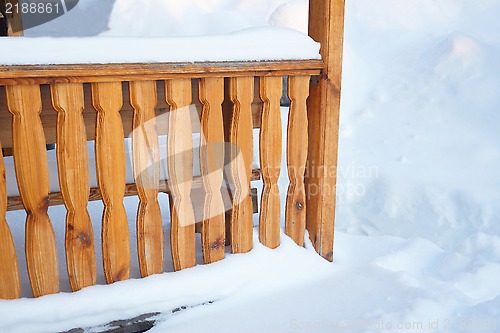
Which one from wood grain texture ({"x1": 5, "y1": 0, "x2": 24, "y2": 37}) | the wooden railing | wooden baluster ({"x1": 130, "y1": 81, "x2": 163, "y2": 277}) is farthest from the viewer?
wood grain texture ({"x1": 5, "y1": 0, "x2": 24, "y2": 37})

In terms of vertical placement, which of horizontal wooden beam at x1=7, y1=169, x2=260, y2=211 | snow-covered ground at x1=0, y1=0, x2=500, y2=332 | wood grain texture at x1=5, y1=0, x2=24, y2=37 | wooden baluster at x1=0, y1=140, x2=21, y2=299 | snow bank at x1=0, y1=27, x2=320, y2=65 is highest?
snow bank at x1=0, y1=27, x2=320, y2=65

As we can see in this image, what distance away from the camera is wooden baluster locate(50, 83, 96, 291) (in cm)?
189

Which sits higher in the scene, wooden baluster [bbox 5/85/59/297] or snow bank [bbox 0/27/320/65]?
snow bank [bbox 0/27/320/65]

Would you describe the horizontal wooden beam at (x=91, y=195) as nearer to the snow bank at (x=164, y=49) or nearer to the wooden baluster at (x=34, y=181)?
the wooden baluster at (x=34, y=181)

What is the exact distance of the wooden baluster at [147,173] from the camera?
6.66 ft

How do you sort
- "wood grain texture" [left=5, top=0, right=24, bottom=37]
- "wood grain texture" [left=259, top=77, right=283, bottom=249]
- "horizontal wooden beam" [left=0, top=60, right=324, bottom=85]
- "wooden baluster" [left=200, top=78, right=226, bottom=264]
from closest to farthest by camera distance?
"horizontal wooden beam" [left=0, top=60, right=324, bottom=85] < "wooden baluster" [left=200, top=78, right=226, bottom=264] < "wood grain texture" [left=259, top=77, right=283, bottom=249] < "wood grain texture" [left=5, top=0, right=24, bottom=37]

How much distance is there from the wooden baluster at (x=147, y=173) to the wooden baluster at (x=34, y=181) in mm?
377

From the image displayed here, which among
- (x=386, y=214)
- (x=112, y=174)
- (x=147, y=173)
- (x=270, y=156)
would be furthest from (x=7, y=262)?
(x=386, y=214)

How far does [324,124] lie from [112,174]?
1112 mm

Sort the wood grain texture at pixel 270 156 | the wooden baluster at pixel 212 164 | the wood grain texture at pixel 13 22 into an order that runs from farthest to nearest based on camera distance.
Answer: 1. the wood grain texture at pixel 13 22
2. the wood grain texture at pixel 270 156
3. the wooden baluster at pixel 212 164

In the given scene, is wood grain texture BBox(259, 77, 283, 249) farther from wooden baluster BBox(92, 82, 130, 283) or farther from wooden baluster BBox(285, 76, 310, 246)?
wooden baluster BBox(92, 82, 130, 283)

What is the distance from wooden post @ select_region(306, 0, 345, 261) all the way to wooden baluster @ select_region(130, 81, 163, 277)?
88 cm

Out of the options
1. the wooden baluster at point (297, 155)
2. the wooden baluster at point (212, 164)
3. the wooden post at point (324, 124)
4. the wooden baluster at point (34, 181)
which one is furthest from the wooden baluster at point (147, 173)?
the wooden post at point (324, 124)

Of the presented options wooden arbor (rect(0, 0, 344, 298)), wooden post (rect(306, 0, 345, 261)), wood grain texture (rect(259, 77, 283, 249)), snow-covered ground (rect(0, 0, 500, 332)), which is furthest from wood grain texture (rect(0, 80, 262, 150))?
snow-covered ground (rect(0, 0, 500, 332))
